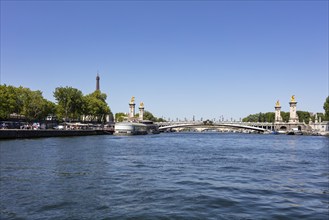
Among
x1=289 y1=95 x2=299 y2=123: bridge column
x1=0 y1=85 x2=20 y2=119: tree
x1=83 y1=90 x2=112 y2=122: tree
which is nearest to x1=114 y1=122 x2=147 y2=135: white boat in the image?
x1=83 y1=90 x2=112 y2=122: tree

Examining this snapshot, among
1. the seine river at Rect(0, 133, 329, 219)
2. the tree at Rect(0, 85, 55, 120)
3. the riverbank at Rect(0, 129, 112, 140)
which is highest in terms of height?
the tree at Rect(0, 85, 55, 120)

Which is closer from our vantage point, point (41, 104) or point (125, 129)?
point (41, 104)

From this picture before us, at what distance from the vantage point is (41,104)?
6197cm

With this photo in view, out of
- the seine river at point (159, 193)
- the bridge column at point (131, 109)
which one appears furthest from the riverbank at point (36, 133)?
the bridge column at point (131, 109)

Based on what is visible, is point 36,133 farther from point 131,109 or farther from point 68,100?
point 131,109

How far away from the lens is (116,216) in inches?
363

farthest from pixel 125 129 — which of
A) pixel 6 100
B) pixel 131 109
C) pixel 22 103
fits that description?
pixel 131 109

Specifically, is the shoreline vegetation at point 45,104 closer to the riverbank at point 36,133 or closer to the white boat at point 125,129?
the riverbank at point 36,133

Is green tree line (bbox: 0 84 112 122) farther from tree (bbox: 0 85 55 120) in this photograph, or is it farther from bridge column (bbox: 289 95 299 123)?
bridge column (bbox: 289 95 299 123)

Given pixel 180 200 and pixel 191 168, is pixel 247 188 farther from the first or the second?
pixel 191 168

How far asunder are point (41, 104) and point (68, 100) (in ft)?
34.5

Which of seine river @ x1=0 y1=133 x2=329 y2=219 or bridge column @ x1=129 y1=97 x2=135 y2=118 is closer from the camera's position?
seine river @ x1=0 y1=133 x2=329 y2=219

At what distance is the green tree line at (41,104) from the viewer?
54.4 metres

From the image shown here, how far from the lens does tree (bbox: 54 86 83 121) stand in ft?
236
